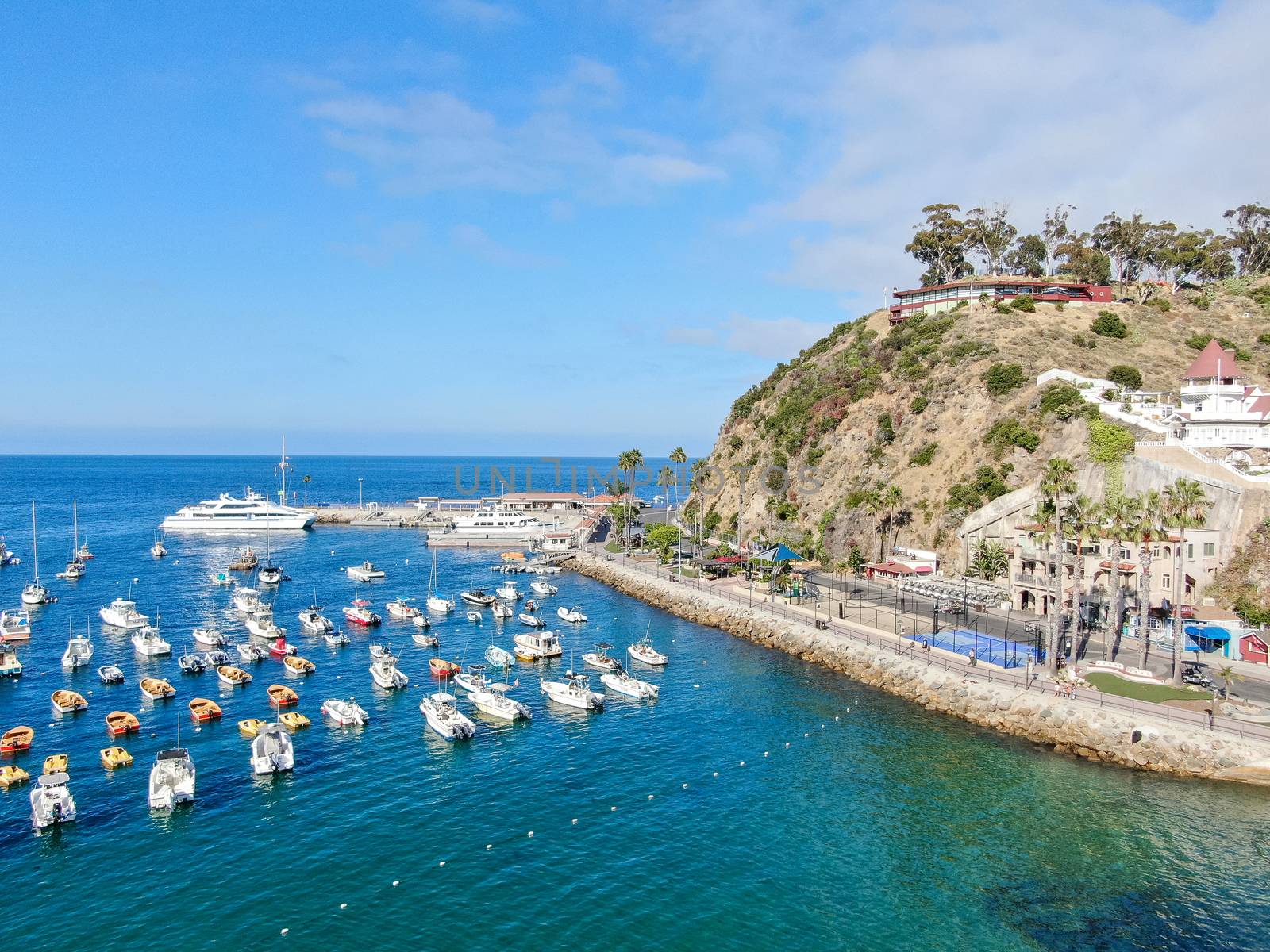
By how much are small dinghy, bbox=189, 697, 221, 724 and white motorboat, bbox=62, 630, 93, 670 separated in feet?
63.7

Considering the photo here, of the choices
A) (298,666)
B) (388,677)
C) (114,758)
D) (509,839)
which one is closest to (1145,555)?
(509,839)

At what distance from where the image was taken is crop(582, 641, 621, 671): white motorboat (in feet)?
219

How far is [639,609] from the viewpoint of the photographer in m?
92.4

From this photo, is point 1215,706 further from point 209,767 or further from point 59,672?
point 59,672

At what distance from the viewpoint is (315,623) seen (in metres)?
81.2

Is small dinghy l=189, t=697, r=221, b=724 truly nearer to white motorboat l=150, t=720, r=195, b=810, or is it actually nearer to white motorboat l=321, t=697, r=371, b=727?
white motorboat l=321, t=697, r=371, b=727

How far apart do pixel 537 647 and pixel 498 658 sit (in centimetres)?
420

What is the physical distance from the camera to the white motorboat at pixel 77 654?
67.0 m

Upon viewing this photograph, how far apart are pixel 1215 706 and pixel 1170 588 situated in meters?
19.0

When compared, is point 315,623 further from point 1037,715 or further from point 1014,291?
point 1014,291

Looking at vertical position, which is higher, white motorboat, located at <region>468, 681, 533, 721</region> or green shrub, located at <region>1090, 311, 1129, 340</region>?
green shrub, located at <region>1090, 311, 1129, 340</region>

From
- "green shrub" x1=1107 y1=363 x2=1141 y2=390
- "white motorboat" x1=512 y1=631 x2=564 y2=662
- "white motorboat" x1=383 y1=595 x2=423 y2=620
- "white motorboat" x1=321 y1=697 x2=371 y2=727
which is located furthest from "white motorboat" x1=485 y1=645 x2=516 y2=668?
"green shrub" x1=1107 y1=363 x2=1141 y2=390

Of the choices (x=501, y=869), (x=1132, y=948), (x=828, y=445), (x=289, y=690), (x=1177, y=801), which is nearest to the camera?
(x=1132, y=948)

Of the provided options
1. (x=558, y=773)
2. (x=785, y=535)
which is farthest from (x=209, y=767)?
(x=785, y=535)
